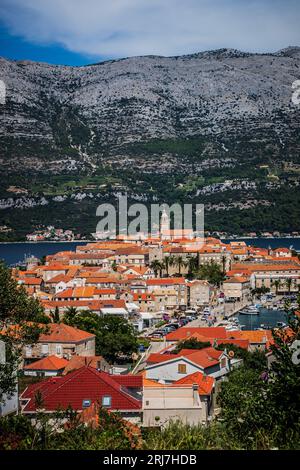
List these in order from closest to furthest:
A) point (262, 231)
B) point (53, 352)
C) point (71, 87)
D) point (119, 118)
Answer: point (53, 352) < point (262, 231) < point (119, 118) < point (71, 87)

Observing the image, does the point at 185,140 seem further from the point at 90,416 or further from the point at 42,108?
the point at 90,416

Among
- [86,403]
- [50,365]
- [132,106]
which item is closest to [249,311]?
[50,365]

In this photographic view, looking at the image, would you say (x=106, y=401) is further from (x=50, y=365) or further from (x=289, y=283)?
(x=289, y=283)

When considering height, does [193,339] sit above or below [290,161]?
below

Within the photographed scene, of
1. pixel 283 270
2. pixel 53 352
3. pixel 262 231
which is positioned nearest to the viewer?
pixel 53 352

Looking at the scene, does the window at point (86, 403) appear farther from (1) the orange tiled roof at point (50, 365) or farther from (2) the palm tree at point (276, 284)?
(2) the palm tree at point (276, 284)

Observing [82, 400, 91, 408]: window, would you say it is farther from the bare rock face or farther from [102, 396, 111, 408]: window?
the bare rock face

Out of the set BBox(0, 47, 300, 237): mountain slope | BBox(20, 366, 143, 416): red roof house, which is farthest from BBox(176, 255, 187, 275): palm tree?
BBox(0, 47, 300, 237): mountain slope

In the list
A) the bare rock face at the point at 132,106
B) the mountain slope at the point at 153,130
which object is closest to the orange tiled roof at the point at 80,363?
the mountain slope at the point at 153,130
